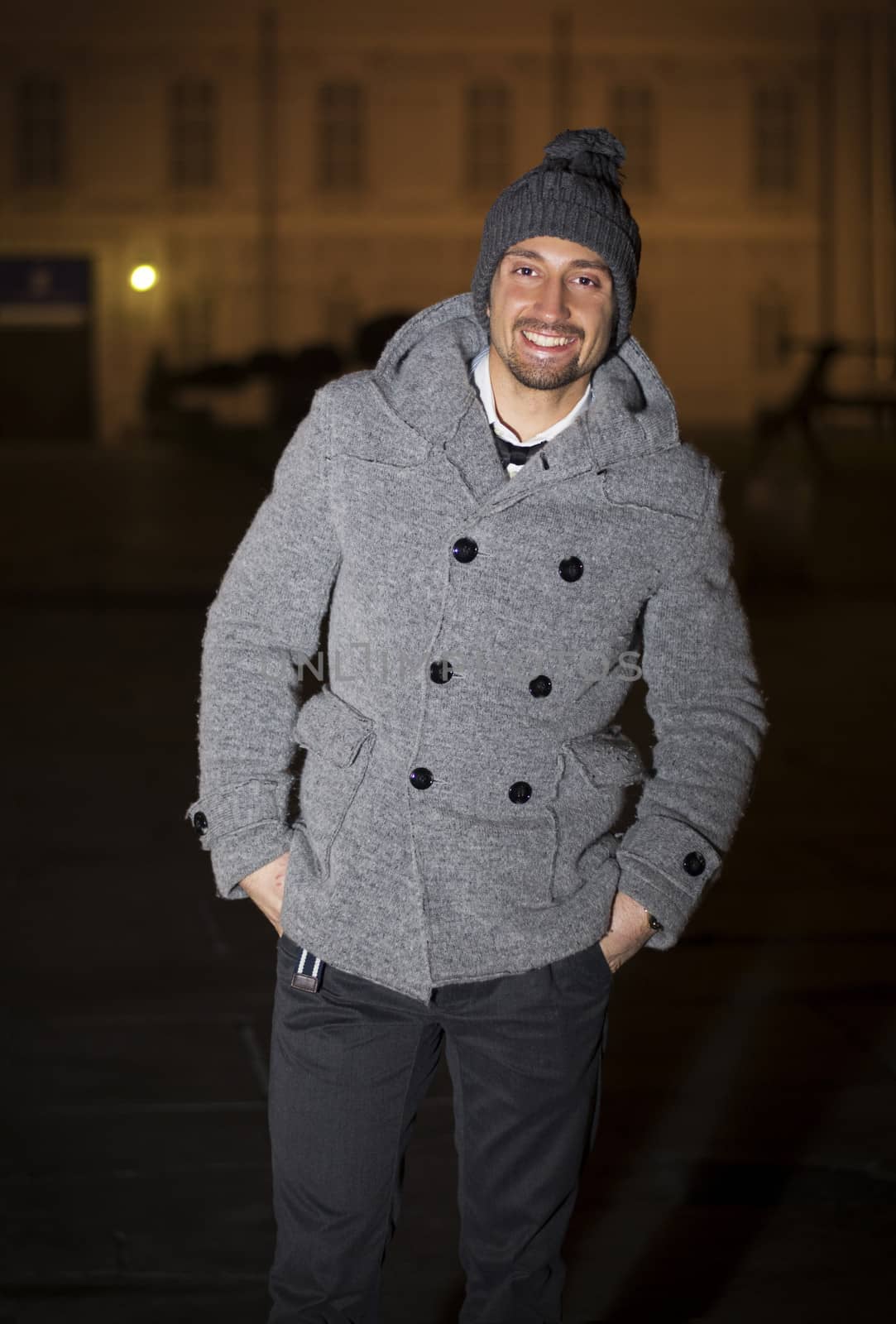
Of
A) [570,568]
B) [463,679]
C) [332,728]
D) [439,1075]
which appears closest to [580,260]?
[570,568]

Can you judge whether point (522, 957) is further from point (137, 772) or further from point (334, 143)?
point (334, 143)

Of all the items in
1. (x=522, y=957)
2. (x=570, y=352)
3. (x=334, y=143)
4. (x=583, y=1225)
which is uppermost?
(x=334, y=143)

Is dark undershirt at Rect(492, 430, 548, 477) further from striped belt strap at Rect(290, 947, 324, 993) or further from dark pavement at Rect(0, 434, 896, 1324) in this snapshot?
dark pavement at Rect(0, 434, 896, 1324)

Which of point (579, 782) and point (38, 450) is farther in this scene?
point (38, 450)

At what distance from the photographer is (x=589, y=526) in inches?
102

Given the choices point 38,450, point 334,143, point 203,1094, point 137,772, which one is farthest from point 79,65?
point 203,1094

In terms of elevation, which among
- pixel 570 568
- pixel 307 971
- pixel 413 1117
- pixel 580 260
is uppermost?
pixel 580 260

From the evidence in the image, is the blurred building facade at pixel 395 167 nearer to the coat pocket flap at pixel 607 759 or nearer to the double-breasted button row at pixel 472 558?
the coat pocket flap at pixel 607 759

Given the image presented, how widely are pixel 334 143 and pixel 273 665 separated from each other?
39.1 meters

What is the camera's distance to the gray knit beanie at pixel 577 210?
2.57m

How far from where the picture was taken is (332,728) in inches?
103

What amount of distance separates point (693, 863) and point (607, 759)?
0.18m

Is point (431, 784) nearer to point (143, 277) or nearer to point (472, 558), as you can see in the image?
point (472, 558)

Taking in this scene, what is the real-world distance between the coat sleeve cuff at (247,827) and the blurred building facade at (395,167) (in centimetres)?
3702
